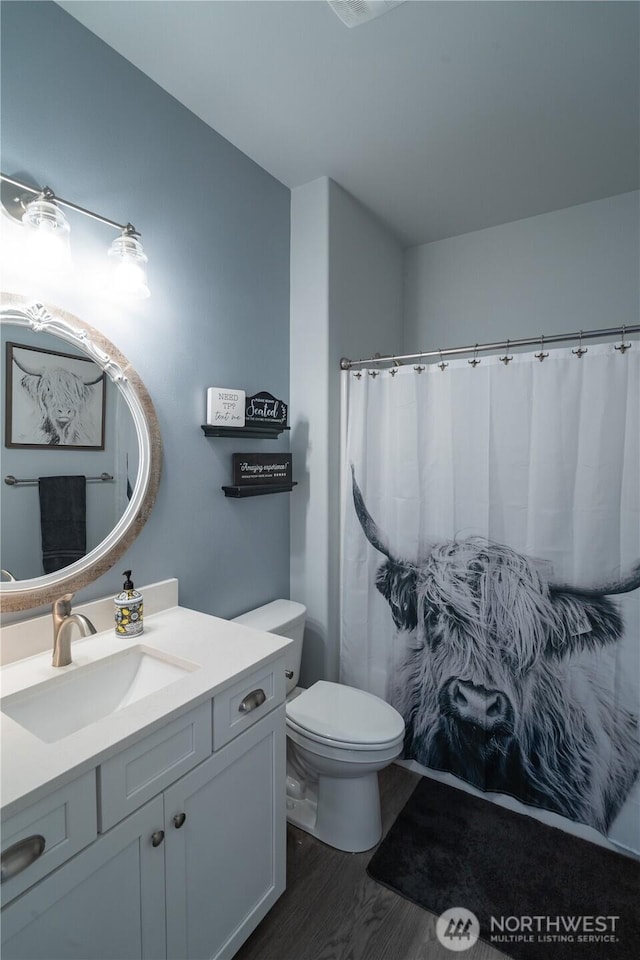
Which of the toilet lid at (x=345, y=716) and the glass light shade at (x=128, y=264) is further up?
Result: the glass light shade at (x=128, y=264)

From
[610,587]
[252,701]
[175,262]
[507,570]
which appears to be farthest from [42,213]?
[610,587]

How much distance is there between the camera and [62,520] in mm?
1337

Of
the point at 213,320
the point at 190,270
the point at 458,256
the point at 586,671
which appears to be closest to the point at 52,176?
the point at 190,270

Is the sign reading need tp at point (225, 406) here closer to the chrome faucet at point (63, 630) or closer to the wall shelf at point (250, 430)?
the wall shelf at point (250, 430)

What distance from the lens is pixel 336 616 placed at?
7.46 feet

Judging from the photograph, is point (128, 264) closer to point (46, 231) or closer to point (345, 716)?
point (46, 231)

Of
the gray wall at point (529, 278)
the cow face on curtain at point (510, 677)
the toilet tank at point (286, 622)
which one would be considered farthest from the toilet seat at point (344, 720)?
the gray wall at point (529, 278)

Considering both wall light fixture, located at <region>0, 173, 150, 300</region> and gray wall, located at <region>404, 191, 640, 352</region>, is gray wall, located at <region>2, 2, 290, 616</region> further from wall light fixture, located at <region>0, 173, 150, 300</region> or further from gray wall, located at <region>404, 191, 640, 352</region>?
A: gray wall, located at <region>404, 191, 640, 352</region>

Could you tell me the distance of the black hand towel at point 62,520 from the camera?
1.30 meters

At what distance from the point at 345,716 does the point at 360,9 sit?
218 cm

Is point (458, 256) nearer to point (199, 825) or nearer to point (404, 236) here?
point (404, 236)

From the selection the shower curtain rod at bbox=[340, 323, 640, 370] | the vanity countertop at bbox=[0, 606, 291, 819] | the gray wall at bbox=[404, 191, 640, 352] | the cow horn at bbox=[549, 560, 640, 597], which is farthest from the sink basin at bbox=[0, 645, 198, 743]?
the gray wall at bbox=[404, 191, 640, 352]

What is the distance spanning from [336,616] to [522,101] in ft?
7.10

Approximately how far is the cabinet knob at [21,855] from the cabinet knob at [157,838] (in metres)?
0.26
